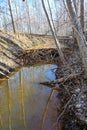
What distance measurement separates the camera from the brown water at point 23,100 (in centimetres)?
756

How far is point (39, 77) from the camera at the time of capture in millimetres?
12531

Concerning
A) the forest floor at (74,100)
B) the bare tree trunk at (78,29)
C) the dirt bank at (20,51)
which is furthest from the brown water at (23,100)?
the bare tree trunk at (78,29)

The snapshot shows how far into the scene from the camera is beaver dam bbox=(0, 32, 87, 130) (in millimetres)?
7313

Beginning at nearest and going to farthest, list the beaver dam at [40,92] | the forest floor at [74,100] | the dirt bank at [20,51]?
1. the forest floor at [74,100]
2. the beaver dam at [40,92]
3. the dirt bank at [20,51]

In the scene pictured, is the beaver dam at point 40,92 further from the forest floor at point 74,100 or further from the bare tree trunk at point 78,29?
the bare tree trunk at point 78,29

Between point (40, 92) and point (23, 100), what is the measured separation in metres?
0.99

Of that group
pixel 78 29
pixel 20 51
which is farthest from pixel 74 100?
pixel 20 51

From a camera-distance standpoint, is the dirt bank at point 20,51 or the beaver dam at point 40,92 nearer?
the beaver dam at point 40,92

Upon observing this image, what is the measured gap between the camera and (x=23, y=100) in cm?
935

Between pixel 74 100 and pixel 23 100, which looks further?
pixel 23 100

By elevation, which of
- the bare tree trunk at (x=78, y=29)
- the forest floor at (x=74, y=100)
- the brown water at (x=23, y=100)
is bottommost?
the brown water at (x=23, y=100)

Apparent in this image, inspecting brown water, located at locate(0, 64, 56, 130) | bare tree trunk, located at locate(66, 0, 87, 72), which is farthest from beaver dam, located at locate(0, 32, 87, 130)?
bare tree trunk, located at locate(66, 0, 87, 72)

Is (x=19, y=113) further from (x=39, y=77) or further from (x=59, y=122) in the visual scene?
Result: (x=39, y=77)

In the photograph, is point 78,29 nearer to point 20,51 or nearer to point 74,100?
point 74,100
